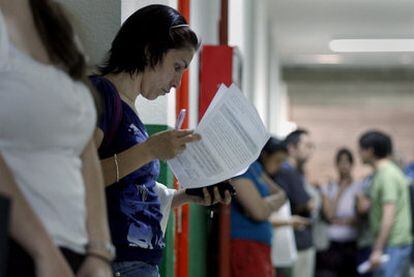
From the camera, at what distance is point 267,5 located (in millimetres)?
10703

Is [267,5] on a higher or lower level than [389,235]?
higher

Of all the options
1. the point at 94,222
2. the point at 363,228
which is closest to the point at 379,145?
the point at 363,228

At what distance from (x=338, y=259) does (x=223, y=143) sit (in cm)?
597

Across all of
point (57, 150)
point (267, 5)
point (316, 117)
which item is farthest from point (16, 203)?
point (316, 117)

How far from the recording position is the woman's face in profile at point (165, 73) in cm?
222

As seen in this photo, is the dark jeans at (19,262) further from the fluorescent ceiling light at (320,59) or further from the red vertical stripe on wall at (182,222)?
the fluorescent ceiling light at (320,59)

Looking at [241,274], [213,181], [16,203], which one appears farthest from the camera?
[241,274]

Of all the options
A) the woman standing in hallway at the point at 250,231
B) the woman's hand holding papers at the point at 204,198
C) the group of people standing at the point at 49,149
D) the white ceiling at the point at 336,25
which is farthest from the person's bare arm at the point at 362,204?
the group of people standing at the point at 49,149

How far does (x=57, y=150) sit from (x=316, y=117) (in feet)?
55.0

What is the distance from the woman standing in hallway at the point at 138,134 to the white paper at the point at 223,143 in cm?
12

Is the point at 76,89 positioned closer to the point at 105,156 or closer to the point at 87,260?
the point at 87,260

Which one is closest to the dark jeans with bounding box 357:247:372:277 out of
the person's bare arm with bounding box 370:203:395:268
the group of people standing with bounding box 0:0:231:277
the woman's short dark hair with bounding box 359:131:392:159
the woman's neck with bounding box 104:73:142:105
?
the person's bare arm with bounding box 370:203:395:268

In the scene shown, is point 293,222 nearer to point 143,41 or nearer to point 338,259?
point 338,259

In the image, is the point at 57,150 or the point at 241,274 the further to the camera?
the point at 241,274
